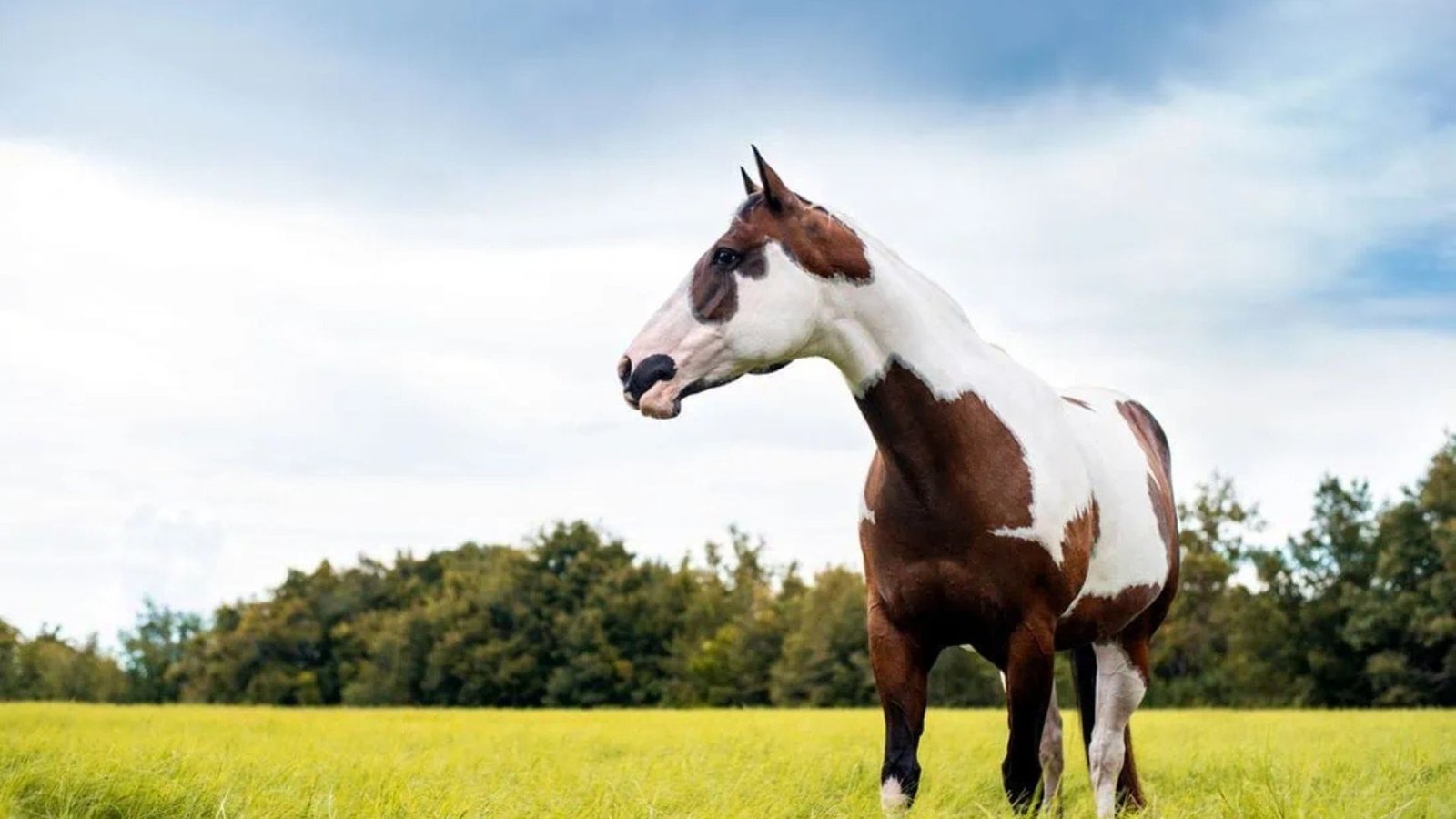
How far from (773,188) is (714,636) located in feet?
169

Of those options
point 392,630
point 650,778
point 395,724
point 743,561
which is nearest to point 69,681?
point 392,630

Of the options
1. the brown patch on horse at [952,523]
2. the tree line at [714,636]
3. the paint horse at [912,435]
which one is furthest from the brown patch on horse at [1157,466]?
the tree line at [714,636]

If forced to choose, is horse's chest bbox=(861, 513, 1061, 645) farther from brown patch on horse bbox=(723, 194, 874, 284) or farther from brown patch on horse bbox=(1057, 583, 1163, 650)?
brown patch on horse bbox=(723, 194, 874, 284)

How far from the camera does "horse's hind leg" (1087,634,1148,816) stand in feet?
22.3

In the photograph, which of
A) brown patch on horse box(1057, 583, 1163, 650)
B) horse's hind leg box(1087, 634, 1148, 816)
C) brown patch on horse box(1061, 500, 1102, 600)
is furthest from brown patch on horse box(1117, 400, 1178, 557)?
brown patch on horse box(1061, 500, 1102, 600)

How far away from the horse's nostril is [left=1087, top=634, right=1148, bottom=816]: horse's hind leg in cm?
365

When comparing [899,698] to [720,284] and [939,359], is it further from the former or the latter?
[720,284]

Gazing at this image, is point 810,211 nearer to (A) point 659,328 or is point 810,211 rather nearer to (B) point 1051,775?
(A) point 659,328

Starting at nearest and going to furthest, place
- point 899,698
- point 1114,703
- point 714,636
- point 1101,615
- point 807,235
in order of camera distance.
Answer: point 807,235 → point 899,698 → point 1101,615 → point 1114,703 → point 714,636

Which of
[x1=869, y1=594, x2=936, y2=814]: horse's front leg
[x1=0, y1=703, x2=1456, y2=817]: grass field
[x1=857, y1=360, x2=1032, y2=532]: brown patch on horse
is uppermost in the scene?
[x1=857, y1=360, x2=1032, y2=532]: brown patch on horse

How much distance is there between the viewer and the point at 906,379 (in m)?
5.14

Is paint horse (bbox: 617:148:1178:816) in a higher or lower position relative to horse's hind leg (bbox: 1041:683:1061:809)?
higher

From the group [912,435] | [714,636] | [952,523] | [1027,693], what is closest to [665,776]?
[1027,693]

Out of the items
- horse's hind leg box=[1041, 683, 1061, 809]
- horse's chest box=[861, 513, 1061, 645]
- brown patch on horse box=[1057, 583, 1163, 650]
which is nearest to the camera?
horse's chest box=[861, 513, 1061, 645]
